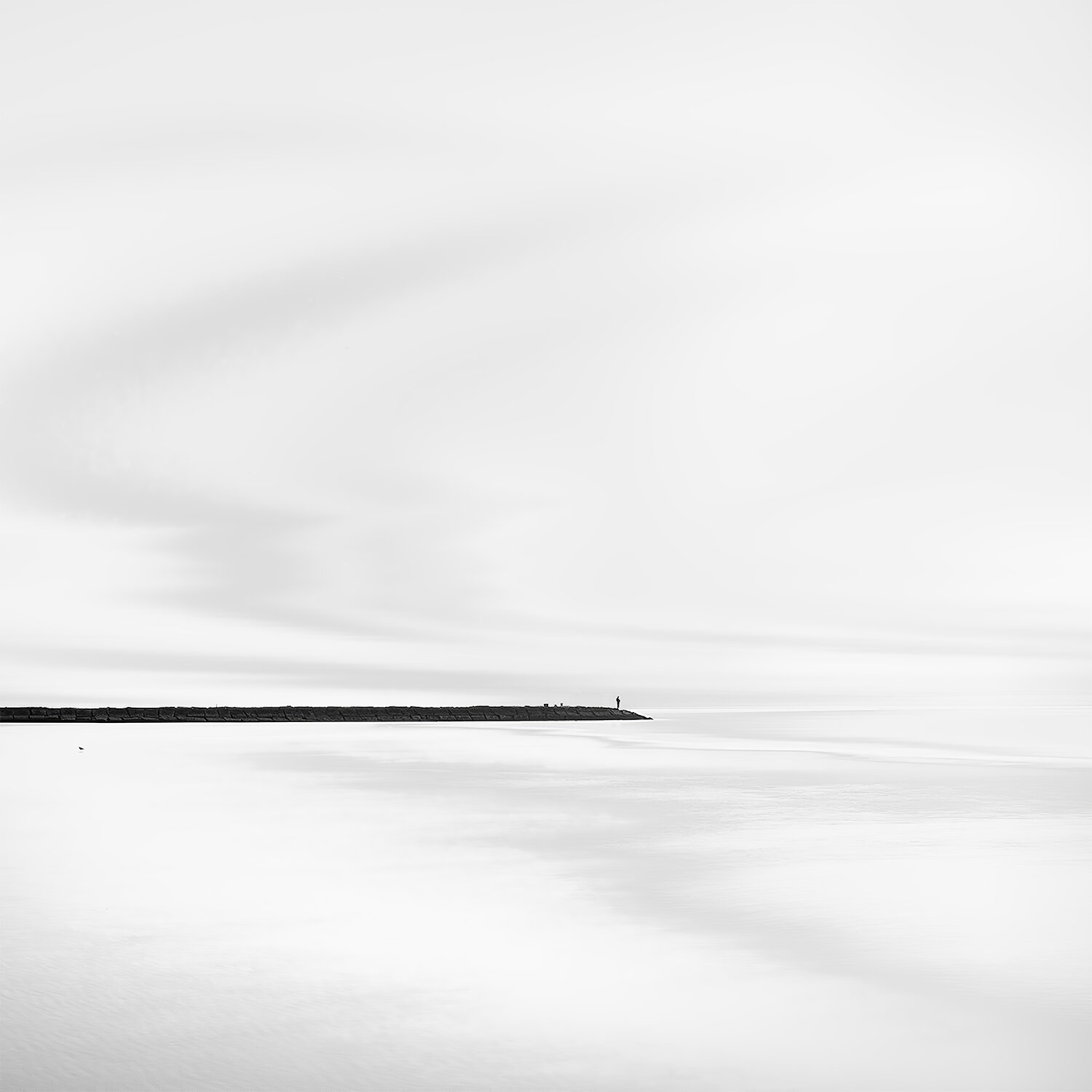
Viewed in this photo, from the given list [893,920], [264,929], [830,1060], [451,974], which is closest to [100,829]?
[264,929]

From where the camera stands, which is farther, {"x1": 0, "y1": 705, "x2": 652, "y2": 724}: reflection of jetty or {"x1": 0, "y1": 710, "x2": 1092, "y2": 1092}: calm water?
{"x1": 0, "y1": 705, "x2": 652, "y2": 724}: reflection of jetty

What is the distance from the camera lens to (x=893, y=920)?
762 inches

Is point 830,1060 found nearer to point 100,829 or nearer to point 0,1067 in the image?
point 0,1067

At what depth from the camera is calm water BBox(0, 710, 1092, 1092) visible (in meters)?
12.1

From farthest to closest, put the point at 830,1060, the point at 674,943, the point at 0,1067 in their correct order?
the point at 674,943 → the point at 830,1060 → the point at 0,1067

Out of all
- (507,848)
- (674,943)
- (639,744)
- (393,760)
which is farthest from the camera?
(639,744)

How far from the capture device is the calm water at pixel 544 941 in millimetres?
12070

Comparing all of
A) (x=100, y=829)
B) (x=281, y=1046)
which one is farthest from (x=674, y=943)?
(x=100, y=829)

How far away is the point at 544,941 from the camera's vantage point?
700 inches

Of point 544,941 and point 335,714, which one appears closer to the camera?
point 544,941

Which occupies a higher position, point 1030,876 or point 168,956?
point 1030,876

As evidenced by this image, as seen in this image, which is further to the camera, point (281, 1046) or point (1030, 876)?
point (1030, 876)

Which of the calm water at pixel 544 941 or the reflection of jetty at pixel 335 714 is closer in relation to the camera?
the calm water at pixel 544 941

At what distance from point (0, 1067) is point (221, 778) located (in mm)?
36387
